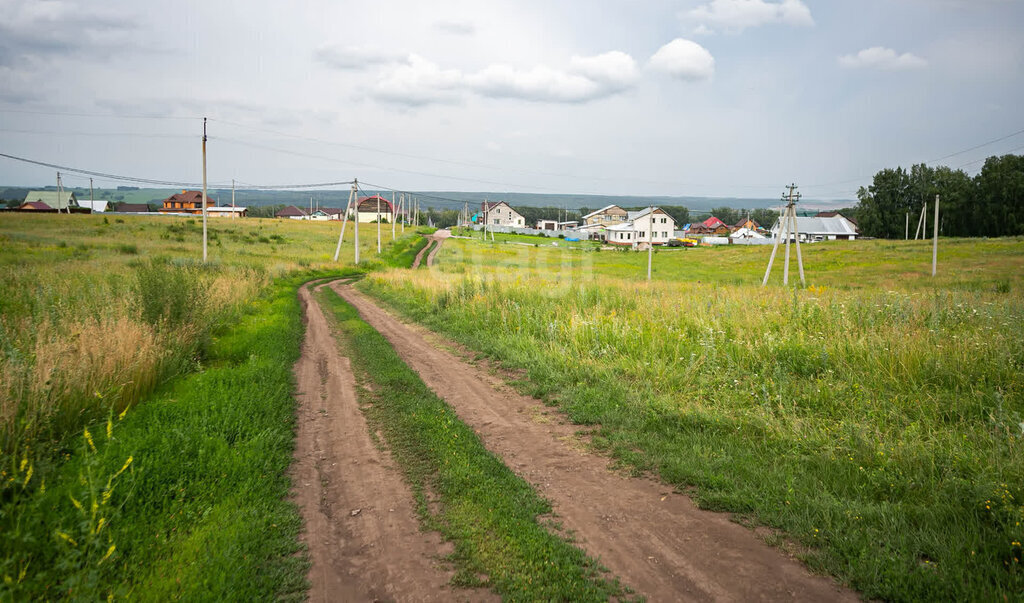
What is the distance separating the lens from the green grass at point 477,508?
376 cm

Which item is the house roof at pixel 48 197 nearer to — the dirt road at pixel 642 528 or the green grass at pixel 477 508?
the green grass at pixel 477 508

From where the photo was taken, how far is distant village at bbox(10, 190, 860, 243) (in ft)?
284

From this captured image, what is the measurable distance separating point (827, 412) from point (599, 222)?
4418 inches

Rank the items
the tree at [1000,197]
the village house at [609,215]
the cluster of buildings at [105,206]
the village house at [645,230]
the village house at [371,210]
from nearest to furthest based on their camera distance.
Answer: the tree at [1000,197]
the cluster of buildings at [105,206]
the village house at [645,230]
the village house at [371,210]
the village house at [609,215]

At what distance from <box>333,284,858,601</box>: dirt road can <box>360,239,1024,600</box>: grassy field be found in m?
0.29

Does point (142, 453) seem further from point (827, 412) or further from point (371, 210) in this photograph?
point (371, 210)

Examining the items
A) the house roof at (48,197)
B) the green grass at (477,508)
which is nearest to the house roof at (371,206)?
the house roof at (48,197)

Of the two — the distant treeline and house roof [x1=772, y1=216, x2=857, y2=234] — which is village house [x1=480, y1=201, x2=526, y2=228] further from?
the distant treeline

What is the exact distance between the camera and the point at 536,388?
29.1ft

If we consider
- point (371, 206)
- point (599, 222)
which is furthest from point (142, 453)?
point (371, 206)

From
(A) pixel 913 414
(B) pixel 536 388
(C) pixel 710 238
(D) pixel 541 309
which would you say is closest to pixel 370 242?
(D) pixel 541 309

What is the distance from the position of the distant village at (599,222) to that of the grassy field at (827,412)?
59893 mm

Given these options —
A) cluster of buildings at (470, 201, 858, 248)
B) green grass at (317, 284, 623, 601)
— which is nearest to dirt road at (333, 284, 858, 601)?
green grass at (317, 284, 623, 601)

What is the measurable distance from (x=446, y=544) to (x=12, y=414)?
177 inches
